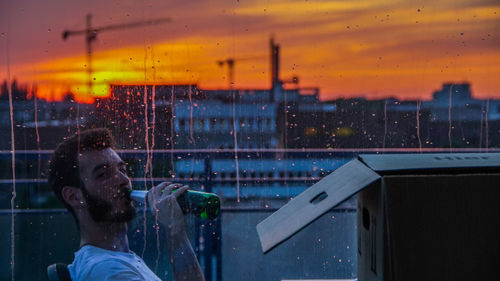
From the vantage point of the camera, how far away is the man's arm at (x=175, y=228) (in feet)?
3.56

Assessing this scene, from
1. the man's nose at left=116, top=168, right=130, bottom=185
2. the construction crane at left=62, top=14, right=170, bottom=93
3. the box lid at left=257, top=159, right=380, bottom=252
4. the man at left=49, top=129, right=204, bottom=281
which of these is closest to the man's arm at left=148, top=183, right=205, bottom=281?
the man at left=49, top=129, right=204, bottom=281

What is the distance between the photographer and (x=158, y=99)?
7.07 ft

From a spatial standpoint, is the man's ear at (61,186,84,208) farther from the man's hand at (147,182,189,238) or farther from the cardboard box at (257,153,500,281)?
the cardboard box at (257,153,500,281)

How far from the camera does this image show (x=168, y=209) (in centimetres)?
108

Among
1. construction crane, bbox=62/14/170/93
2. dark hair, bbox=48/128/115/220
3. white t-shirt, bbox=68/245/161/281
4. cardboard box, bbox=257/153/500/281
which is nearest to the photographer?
cardboard box, bbox=257/153/500/281

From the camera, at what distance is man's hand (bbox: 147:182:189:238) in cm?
108

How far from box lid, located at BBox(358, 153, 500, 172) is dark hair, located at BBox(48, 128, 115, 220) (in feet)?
2.35

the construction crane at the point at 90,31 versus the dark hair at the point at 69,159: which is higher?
the construction crane at the point at 90,31

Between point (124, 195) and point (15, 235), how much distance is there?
4.93 feet

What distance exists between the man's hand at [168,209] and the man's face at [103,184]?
0.14 meters

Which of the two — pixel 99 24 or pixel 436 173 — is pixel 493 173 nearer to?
pixel 436 173

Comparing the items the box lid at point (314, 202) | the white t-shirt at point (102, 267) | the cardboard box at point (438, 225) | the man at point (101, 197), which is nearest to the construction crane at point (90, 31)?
the man at point (101, 197)

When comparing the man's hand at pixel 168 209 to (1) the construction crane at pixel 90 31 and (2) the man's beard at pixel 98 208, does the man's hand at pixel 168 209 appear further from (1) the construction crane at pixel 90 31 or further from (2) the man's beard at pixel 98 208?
(1) the construction crane at pixel 90 31

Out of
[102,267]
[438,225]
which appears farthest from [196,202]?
[438,225]
